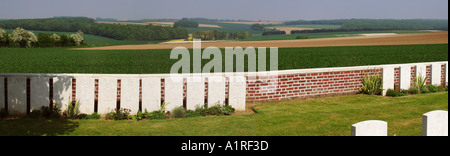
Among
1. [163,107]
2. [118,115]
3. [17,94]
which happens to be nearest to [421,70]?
[163,107]

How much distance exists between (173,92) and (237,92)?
1.52 meters

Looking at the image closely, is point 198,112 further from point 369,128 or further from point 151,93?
point 369,128

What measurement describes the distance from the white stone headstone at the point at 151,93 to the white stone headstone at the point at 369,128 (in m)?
6.05

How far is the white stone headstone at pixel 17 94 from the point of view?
30.3 feet

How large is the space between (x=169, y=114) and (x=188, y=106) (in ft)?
1.53

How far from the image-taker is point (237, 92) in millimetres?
9977

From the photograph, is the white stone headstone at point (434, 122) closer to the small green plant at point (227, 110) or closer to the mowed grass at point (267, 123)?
the mowed grass at point (267, 123)

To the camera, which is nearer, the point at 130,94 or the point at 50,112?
the point at 50,112

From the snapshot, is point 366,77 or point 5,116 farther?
point 366,77

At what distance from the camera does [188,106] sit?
9609 mm

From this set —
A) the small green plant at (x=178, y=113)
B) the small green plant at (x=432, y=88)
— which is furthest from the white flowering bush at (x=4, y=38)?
the small green plant at (x=432, y=88)
